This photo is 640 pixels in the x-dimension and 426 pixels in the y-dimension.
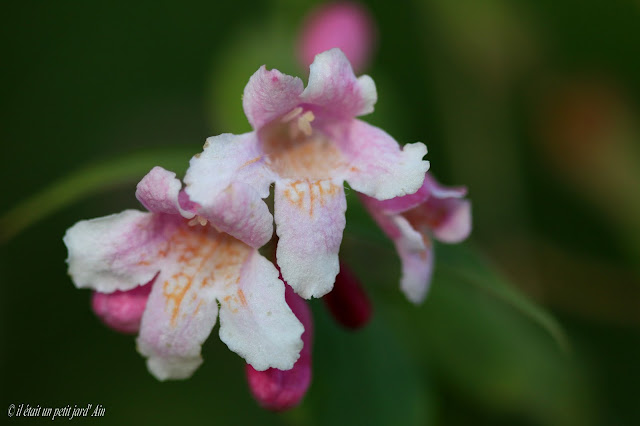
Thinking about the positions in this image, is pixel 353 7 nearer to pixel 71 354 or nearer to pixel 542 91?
pixel 542 91

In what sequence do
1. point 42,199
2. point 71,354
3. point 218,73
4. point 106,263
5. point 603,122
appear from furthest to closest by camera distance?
point 603,122, point 71,354, point 218,73, point 42,199, point 106,263

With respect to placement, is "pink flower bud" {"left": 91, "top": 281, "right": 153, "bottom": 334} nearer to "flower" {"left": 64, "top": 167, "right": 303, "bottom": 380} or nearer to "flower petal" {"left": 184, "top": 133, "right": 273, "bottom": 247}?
"flower" {"left": 64, "top": 167, "right": 303, "bottom": 380}

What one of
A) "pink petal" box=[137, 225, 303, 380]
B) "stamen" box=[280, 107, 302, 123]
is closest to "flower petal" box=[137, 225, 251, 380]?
"pink petal" box=[137, 225, 303, 380]

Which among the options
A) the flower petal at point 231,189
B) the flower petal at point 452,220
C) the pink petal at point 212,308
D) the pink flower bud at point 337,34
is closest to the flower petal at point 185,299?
the pink petal at point 212,308

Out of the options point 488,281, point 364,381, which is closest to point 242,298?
point 488,281

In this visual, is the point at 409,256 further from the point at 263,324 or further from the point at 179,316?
the point at 179,316

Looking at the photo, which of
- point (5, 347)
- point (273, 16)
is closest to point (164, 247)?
point (273, 16)

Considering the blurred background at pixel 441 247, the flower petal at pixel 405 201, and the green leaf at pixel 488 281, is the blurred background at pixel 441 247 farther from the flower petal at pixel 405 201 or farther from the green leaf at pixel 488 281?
the flower petal at pixel 405 201
